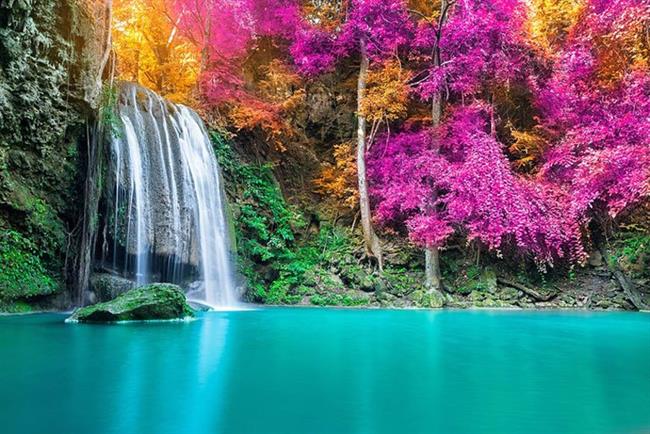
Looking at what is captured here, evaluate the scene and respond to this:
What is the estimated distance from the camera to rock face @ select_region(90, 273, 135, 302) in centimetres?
798

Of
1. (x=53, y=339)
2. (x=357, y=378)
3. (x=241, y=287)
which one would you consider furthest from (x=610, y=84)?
(x=53, y=339)

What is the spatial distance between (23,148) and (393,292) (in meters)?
7.70

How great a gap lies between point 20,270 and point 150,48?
1089 centimetres

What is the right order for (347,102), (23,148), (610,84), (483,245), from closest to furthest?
(23,148) < (610,84) < (483,245) < (347,102)

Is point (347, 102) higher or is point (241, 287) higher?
Result: point (347, 102)

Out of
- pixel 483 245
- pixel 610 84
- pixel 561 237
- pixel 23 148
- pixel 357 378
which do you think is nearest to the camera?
pixel 357 378

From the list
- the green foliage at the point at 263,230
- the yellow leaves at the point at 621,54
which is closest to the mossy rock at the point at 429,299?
the green foliage at the point at 263,230

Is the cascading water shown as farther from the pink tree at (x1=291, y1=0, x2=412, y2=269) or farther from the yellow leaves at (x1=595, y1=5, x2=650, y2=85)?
the yellow leaves at (x1=595, y1=5, x2=650, y2=85)

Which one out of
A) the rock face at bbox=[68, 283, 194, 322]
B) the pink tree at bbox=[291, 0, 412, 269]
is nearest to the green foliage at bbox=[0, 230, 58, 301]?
the rock face at bbox=[68, 283, 194, 322]

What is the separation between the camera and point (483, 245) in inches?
463

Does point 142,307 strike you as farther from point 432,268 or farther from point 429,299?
point 432,268

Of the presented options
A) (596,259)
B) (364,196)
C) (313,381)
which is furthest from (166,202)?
(596,259)

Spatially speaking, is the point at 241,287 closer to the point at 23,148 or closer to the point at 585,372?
the point at 23,148

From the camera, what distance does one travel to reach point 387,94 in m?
11.9
